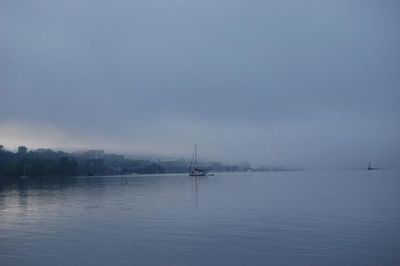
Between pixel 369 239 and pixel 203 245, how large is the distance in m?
9.97

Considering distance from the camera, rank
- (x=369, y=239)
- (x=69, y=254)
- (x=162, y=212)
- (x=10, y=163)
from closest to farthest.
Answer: (x=69, y=254)
(x=369, y=239)
(x=162, y=212)
(x=10, y=163)

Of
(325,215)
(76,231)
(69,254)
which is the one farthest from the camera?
(325,215)

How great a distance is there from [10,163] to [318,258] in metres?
189

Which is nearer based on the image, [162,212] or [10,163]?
[162,212]

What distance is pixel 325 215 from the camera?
120 ft

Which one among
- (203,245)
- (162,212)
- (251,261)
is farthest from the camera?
(162,212)

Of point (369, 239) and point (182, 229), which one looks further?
point (182, 229)

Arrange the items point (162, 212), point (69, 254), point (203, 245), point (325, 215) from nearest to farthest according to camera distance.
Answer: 1. point (69, 254)
2. point (203, 245)
3. point (325, 215)
4. point (162, 212)

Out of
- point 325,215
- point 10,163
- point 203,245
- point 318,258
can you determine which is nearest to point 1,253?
point 203,245

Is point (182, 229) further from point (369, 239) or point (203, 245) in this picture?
point (369, 239)

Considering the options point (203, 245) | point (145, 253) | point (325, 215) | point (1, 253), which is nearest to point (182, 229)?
point (203, 245)

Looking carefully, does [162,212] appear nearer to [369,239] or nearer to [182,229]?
[182,229]

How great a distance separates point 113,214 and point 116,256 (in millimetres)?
18075

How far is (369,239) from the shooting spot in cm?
2489
